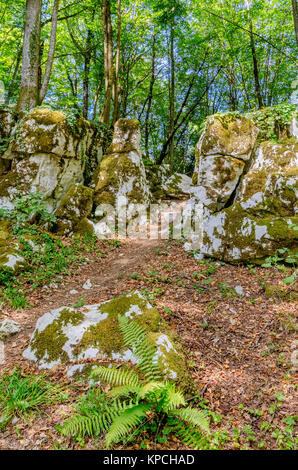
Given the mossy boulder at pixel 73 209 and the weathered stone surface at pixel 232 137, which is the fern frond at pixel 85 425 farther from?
the mossy boulder at pixel 73 209

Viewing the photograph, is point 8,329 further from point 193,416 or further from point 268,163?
point 268,163

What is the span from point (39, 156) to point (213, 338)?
8575mm

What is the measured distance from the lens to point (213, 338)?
3963 mm

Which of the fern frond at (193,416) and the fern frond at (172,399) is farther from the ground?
the fern frond at (172,399)

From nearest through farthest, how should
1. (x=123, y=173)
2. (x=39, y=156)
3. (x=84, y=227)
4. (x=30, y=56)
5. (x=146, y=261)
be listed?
(x=146, y=261), (x=39, y=156), (x=84, y=227), (x=30, y=56), (x=123, y=173)

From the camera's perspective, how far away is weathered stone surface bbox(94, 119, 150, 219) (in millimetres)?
10716

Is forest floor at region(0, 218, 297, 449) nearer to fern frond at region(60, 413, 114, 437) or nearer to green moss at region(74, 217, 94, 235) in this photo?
fern frond at region(60, 413, 114, 437)

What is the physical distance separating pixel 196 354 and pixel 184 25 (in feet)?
63.9

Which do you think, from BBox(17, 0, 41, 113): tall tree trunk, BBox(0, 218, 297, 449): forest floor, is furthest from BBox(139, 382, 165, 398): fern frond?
BBox(17, 0, 41, 113): tall tree trunk

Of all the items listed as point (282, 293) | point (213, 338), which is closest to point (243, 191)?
point (282, 293)

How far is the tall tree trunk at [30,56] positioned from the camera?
970 cm

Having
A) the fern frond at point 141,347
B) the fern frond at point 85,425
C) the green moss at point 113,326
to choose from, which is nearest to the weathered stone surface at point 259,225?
the green moss at point 113,326

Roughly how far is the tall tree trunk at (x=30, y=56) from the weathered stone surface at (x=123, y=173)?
11.9 ft

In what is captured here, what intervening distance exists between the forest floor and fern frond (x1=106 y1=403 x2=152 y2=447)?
283 millimetres
